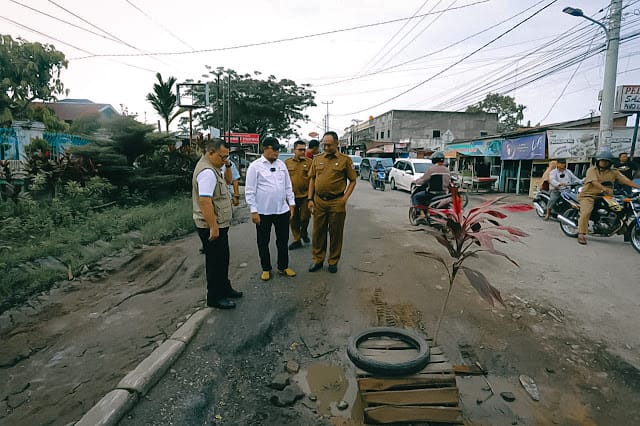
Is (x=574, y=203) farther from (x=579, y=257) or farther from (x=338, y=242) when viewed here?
(x=338, y=242)

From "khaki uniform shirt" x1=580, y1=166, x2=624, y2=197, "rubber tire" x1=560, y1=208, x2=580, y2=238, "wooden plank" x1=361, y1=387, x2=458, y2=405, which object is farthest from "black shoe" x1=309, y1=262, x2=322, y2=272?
"rubber tire" x1=560, y1=208, x2=580, y2=238

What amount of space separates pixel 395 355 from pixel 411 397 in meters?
0.28

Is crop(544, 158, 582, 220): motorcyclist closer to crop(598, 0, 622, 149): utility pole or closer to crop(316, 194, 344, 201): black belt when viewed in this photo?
crop(598, 0, 622, 149): utility pole

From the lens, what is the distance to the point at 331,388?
8.64 ft

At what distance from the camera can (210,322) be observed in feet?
11.5

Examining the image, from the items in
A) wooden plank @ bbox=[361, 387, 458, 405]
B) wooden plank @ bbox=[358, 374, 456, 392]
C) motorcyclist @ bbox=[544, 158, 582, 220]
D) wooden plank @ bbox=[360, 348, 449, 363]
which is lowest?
wooden plank @ bbox=[361, 387, 458, 405]

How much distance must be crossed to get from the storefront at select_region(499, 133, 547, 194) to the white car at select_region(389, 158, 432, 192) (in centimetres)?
338

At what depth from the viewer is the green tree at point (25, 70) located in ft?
62.4

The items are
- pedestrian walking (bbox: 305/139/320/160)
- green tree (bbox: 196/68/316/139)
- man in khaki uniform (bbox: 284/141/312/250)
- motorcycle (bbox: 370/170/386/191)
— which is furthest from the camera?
green tree (bbox: 196/68/316/139)

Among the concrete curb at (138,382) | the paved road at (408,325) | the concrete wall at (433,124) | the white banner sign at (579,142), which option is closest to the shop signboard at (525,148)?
the white banner sign at (579,142)

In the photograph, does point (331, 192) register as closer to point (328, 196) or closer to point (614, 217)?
point (328, 196)

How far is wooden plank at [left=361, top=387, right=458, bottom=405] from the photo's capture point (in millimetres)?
2158

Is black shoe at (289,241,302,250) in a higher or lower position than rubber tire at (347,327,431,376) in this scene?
lower

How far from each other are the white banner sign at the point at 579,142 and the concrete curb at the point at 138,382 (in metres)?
13.9
